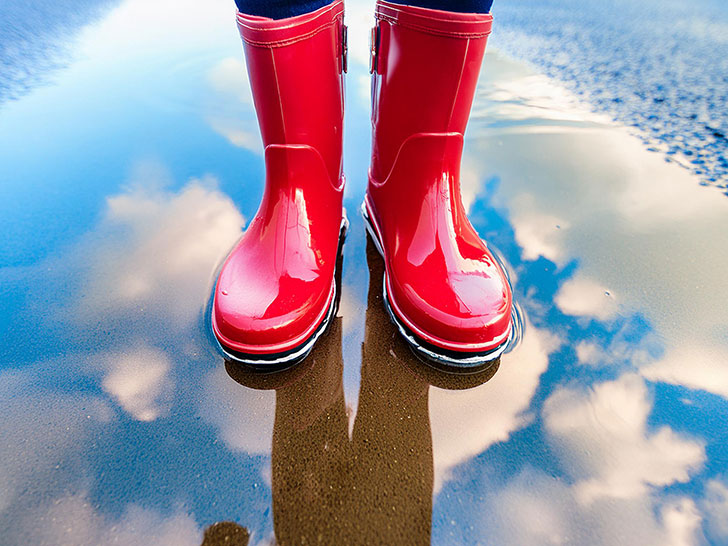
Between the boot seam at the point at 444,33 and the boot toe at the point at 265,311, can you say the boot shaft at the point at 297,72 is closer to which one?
the boot seam at the point at 444,33

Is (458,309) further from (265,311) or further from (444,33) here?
(444,33)

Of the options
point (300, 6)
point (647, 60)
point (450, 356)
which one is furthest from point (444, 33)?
point (647, 60)

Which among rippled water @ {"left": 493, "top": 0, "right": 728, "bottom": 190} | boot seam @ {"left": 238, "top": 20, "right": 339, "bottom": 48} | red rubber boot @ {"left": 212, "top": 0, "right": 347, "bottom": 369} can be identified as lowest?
rippled water @ {"left": 493, "top": 0, "right": 728, "bottom": 190}

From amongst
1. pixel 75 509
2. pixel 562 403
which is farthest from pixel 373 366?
pixel 75 509

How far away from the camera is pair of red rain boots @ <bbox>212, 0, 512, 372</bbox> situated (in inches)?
28.5

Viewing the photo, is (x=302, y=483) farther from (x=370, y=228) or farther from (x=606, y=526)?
(x=370, y=228)

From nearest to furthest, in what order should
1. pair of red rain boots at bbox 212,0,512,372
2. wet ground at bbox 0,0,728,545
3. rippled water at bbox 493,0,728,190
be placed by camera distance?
wet ground at bbox 0,0,728,545, pair of red rain boots at bbox 212,0,512,372, rippled water at bbox 493,0,728,190

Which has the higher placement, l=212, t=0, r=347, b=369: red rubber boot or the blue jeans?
the blue jeans

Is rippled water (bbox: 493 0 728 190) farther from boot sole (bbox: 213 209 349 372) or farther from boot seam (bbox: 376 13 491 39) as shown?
boot sole (bbox: 213 209 349 372)

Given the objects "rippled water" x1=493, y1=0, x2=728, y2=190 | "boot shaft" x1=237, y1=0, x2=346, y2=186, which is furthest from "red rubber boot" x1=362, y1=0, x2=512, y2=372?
"rippled water" x1=493, y1=0, x2=728, y2=190

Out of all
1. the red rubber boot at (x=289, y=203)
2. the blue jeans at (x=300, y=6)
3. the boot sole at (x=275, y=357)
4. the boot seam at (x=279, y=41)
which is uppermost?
the blue jeans at (x=300, y=6)

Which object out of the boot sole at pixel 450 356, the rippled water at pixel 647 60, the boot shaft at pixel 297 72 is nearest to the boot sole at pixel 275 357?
the boot sole at pixel 450 356

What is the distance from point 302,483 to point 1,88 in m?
1.96

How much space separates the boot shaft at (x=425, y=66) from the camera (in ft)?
2.36
